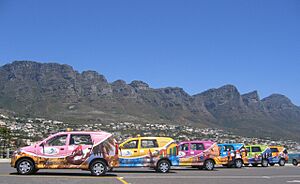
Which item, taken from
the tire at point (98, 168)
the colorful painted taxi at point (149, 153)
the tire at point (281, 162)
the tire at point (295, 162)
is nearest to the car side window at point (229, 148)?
the tire at point (281, 162)

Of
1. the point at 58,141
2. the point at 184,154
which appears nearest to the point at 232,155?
the point at 184,154

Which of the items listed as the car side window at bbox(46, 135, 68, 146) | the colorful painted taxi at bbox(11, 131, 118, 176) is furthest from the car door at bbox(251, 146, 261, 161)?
the car side window at bbox(46, 135, 68, 146)

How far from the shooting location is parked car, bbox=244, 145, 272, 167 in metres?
29.1

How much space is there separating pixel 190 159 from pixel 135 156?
428 cm

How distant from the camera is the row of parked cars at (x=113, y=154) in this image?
1686 centimetres

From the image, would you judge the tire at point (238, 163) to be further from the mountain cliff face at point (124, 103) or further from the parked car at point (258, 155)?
the mountain cliff face at point (124, 103)

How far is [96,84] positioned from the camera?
14488 cm

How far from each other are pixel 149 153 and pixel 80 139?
159 inches

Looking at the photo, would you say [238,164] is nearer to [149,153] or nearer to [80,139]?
[149,153]

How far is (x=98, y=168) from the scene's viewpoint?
17219mm

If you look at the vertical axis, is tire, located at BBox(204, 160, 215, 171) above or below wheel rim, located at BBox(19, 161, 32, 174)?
below

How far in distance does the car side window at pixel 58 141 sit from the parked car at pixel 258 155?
15.7 metres

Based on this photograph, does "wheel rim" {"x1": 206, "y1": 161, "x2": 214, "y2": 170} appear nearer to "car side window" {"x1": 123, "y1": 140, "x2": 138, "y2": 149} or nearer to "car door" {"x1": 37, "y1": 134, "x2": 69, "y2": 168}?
Answer: "car side window" {"x1": 123, "y1": 140, "x2": 138, "y2": 149}

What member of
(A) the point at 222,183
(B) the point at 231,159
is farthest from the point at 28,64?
(A) the point at 222,183
